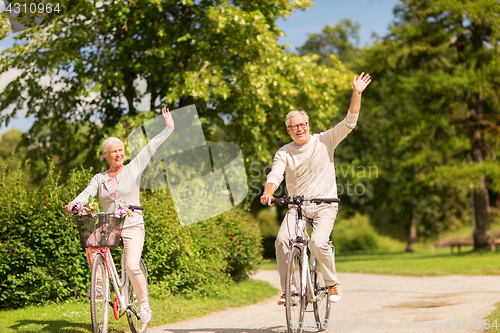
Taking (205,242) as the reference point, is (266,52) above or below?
above

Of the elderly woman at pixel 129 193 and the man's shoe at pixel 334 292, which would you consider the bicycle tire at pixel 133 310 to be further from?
the man's shoe at pixel 334 292

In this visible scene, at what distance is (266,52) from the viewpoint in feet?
42.2

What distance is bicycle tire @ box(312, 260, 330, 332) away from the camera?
5.48 meters

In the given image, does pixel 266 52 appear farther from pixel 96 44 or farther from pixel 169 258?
pixel 169 258

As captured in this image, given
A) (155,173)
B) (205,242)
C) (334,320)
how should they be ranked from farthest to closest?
1. (155,173)
2. (205,242)
3. (334,320)

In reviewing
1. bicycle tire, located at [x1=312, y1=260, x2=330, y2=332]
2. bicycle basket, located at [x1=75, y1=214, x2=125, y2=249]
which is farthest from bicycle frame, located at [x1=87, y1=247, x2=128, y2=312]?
bicycle tire, located at [x1=312, y1=260, x2=330, y2=332]

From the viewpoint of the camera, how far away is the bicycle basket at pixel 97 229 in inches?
181

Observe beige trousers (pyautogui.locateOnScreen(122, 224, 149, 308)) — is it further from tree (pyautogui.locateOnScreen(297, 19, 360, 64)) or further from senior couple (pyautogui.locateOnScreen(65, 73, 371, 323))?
tree (pyautogui.locateOnScreen(297, 19, 360, 64))

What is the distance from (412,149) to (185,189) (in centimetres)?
1735

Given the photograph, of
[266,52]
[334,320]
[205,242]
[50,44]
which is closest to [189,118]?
[266,52]

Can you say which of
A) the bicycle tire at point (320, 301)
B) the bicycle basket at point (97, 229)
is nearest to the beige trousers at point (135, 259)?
the bicycle basket at point (97, 229)

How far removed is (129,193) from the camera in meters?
5.11

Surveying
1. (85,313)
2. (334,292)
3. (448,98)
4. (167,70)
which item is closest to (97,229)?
(85,313)

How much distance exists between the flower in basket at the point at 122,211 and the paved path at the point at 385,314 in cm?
179
